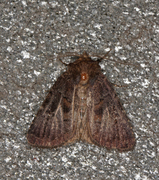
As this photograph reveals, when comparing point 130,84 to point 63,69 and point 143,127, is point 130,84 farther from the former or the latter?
point 63,69

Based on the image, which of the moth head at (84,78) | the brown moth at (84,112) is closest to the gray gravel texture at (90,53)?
the brown moth at (84,112)

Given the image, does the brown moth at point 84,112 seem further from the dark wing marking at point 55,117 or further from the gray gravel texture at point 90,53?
the gray gravel texture at point 90,53

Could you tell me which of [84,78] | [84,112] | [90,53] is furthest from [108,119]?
[90,53]

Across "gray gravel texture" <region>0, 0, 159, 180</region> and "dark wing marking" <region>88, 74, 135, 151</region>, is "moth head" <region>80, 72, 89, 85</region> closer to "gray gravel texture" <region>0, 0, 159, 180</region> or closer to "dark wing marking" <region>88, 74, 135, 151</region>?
"dark wing marking" <region>88, 74, 135, 151</region>

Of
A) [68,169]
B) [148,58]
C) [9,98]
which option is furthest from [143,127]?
[9,98]

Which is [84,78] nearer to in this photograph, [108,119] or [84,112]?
[84,112]

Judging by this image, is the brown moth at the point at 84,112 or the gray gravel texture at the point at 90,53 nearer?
the brown moth at the point at 84,112

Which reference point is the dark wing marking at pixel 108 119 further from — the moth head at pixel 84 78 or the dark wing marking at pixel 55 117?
the dark wing marking at pixel 55 117

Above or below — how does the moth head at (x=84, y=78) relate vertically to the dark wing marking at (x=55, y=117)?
above
